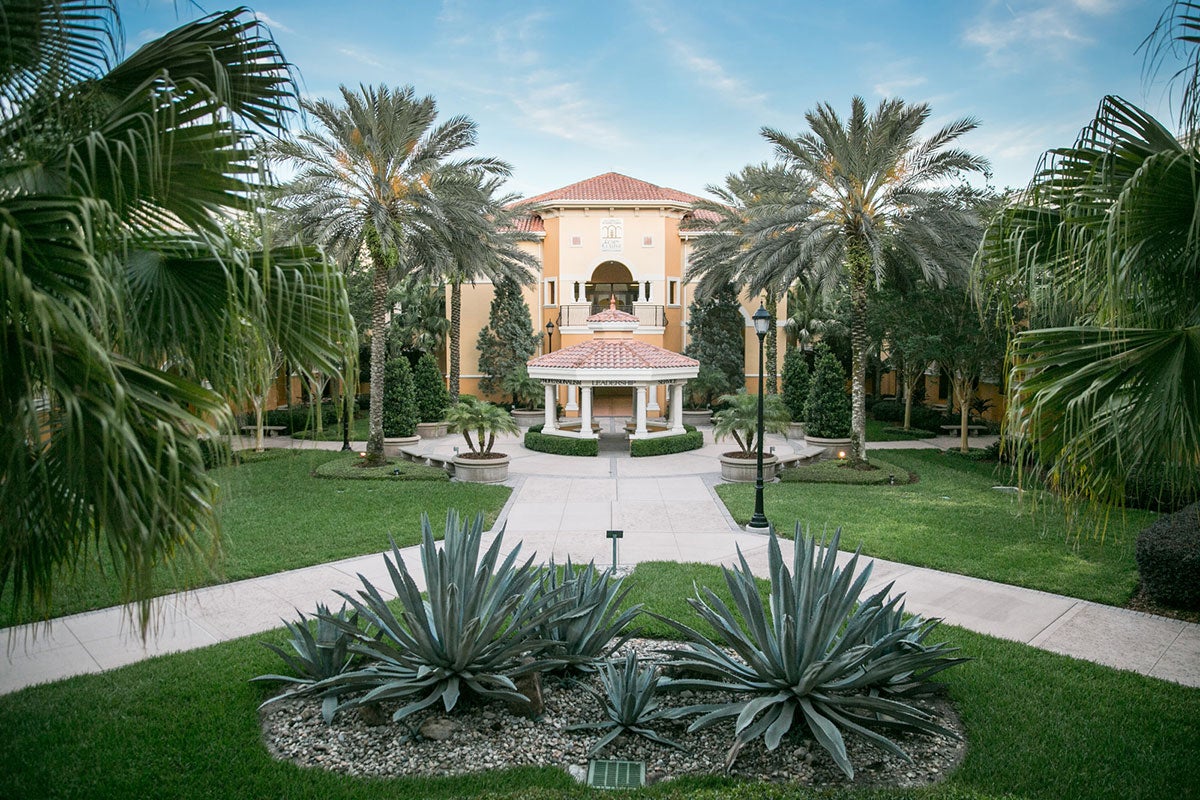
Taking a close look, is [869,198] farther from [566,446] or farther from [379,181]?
[379,181]

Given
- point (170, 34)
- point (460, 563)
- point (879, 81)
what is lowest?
point (460, 563)

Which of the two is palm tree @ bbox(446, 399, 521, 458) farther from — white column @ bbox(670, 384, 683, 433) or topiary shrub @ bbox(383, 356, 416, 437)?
white column @ bbox(670, 384, 683, 433)

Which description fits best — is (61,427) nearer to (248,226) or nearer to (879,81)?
(248,226)

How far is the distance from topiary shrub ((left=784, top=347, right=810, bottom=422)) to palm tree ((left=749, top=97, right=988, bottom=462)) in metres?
8.32

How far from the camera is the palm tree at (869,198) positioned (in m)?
16.7

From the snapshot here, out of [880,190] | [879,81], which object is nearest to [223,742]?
[880,190]

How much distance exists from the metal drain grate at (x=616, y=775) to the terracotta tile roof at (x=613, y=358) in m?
19.2

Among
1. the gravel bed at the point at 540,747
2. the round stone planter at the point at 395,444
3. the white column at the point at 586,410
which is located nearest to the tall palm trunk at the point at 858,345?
the white column at the point at 586,410

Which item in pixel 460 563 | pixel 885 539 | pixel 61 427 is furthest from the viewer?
pixel 885 539

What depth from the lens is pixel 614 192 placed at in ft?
115

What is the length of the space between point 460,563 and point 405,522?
7.79 metres

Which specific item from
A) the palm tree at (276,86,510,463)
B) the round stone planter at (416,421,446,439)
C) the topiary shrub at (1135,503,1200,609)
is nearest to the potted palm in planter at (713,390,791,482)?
the palm tree at (276,86,510,463)

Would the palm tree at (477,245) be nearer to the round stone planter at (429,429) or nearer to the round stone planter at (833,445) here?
the round stone planter at (429,429)

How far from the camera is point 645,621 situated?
26.3 ft
